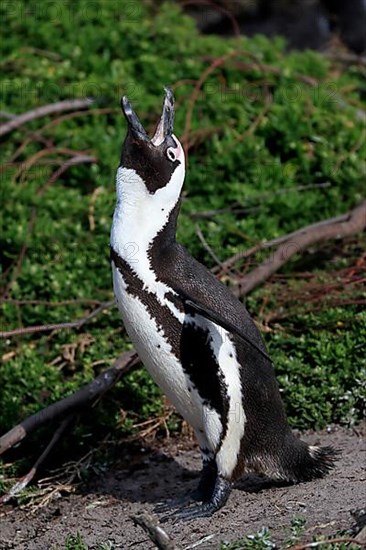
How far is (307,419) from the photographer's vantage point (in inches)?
186

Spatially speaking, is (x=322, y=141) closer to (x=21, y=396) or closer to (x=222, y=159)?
(x=222, y=159)

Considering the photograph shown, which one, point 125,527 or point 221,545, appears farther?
point 125,527

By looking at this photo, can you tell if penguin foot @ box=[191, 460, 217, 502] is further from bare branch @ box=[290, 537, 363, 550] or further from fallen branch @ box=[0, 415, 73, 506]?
fallen branch @ box=[0, 415, 73, 506]

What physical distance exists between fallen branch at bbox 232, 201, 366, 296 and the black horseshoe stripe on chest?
1.51 metres

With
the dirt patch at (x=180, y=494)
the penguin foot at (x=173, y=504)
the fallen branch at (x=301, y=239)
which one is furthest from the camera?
the fallen branch at (x=301, y=239)

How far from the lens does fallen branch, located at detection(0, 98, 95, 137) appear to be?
6.85m

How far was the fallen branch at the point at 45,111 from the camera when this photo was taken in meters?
6.85

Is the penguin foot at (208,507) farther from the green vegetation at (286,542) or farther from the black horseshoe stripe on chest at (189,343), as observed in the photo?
the green vegetation at (286,542)

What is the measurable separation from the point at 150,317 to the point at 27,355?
1.71 metres

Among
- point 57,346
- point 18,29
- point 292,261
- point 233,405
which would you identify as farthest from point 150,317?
point 18,29

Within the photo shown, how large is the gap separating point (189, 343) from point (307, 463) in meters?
0.70

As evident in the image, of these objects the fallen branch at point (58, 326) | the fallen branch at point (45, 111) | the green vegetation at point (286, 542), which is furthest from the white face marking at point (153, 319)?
the fallen branch at point (45, 111)

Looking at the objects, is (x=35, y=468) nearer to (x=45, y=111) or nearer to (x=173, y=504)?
(x=173, y=504)

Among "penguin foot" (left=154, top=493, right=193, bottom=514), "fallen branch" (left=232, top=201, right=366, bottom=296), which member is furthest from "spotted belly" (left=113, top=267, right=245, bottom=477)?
"fallen branch" (left=232, top=201, right=366, bottom=296)
